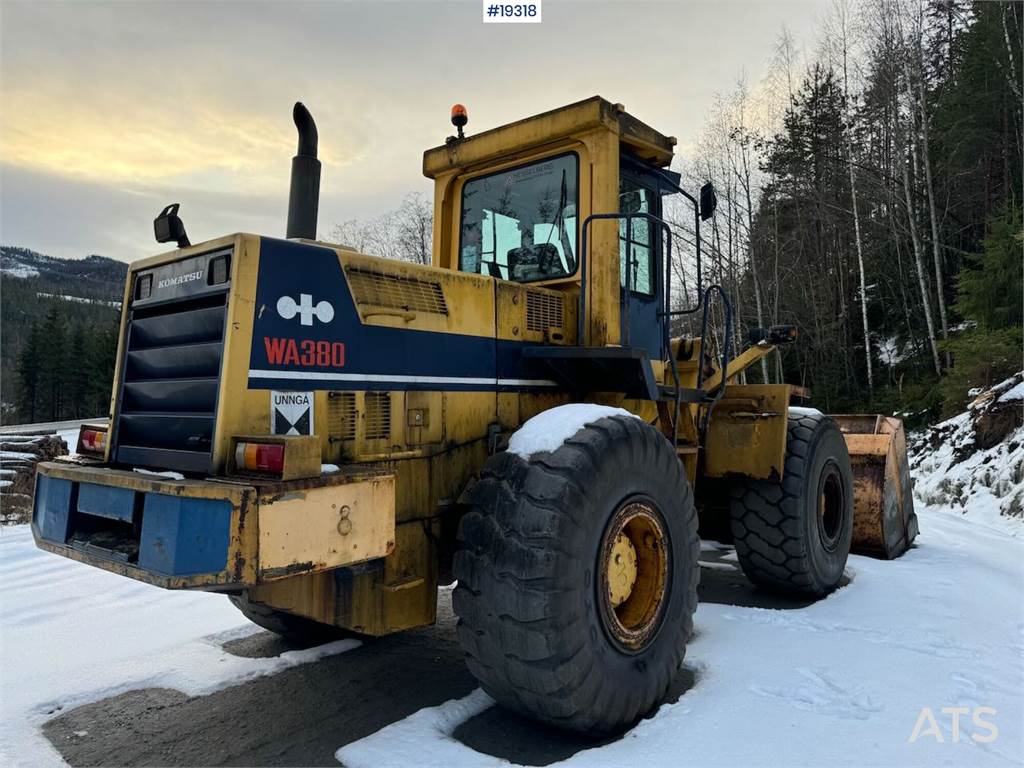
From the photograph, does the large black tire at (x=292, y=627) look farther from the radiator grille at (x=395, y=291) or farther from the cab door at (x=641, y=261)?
the cab door at (x=641, y=261)

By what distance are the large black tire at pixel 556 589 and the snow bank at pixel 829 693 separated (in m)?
0.21

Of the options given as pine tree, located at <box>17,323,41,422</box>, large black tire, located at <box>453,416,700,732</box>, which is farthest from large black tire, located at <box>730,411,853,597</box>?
pine tree, located at <box>17,323,41,422</box>

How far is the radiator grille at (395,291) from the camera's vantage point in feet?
10.3

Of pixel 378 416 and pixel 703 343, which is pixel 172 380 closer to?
pixel 378 416

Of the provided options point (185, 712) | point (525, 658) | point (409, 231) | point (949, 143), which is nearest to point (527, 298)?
point (525, 658)

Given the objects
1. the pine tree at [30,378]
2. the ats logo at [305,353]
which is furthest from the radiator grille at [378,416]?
the pine tree at [30,378]

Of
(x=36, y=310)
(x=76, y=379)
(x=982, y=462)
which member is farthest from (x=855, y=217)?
(x=36, y=310)

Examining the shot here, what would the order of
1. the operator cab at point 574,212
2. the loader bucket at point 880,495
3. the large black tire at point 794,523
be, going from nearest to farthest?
the operator cab at point 574,212 → the large black tire at point 794,523 → the loader bucket at point 880,495

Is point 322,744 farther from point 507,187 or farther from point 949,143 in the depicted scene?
point 949,143

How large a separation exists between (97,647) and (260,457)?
95.0 inches

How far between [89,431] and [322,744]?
1.95 meters

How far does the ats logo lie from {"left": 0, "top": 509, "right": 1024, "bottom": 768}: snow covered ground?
158 centimetres

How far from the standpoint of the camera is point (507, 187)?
4.52 metres

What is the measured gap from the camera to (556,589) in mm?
2795
